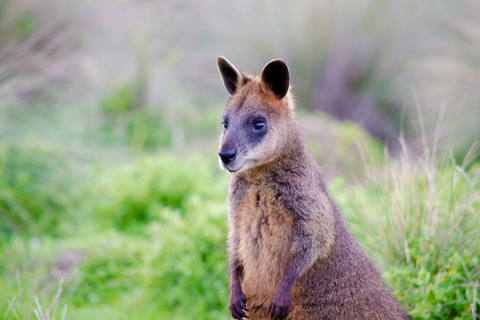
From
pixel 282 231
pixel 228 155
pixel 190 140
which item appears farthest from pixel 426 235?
pixel 190 140

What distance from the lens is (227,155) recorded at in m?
3.12

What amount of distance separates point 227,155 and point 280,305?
897 mm

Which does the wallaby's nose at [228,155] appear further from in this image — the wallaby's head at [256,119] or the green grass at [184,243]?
the green grass at [184,243]

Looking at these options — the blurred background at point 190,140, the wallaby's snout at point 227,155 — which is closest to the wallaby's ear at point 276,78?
the wallaby's snout at point 227,155

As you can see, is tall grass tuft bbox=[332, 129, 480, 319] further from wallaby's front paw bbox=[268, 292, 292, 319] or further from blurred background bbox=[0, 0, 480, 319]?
wallaby's front paw bbox=[268, 292, 292, 319]

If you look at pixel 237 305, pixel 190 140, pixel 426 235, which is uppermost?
pixel 237 305

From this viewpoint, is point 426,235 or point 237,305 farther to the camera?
point 426,235

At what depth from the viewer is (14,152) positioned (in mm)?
6336

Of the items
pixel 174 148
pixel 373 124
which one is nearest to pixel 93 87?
pixel 174 148

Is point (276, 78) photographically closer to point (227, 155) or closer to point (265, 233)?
point (227, 155)

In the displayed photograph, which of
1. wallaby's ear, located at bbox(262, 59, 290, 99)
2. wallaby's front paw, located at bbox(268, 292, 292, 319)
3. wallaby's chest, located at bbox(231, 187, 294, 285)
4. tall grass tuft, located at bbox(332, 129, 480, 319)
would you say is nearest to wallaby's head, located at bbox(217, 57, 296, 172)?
wallaby's ear, located at bbox(262, 59, 290, 99)

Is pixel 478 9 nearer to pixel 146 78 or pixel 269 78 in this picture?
pixel 146 78

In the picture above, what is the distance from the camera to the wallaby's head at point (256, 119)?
317 centimetres

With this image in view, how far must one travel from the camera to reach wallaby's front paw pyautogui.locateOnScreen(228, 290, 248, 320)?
3.26m
